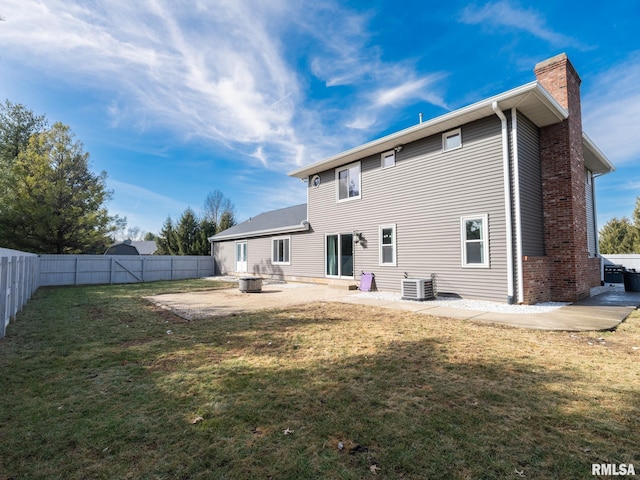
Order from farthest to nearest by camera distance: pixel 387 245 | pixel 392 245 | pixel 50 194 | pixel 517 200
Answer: pixel 50 194
pixel 387 245
pixel 392 245
pixel 517 200

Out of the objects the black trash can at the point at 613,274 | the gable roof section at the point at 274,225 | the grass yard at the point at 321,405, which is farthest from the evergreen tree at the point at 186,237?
the black trash can at the point at 613,274

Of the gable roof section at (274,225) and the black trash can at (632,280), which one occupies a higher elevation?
the gable roof section at (274,225)

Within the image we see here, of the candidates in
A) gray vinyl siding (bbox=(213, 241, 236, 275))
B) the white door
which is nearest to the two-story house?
the white door

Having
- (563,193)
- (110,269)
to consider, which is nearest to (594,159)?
(563,193)

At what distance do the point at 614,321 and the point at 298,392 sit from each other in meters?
6.67

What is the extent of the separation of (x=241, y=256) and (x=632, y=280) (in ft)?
62.8

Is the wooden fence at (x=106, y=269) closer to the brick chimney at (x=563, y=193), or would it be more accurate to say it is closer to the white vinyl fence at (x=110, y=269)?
the white vinyl fence at (x=110, y=269)

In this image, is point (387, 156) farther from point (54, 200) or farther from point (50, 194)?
point (54, 200)

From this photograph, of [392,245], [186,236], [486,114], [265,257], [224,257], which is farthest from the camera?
[186,236]

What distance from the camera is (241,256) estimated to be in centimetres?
2048

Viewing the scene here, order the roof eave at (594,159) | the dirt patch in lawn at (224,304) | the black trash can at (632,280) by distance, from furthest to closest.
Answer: the roof eave at (594,159) → the black trash can at (632,280) → the dirt patch in lawn at (224,304)

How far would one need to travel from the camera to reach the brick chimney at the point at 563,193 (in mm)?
8688

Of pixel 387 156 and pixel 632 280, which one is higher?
pixel 387 156

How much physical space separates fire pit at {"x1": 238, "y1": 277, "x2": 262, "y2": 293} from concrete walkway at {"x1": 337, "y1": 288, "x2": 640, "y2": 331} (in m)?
4.65
